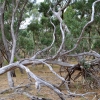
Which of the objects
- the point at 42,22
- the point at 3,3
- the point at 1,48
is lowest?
the point at 1,48

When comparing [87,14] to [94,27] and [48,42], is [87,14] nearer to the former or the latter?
[94,27]

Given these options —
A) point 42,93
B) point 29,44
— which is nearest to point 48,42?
point 29,44

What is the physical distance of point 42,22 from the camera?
15.8 meters

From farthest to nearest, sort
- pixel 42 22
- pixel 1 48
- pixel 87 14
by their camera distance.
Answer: pixel 42 22
pixel 1 48
pixel 87 14

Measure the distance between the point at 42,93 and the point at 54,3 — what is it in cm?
552

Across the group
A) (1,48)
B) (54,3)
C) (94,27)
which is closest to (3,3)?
(54,3)

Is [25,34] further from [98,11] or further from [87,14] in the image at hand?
[98,11]

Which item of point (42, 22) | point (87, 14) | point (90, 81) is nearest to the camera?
point (90, 81)

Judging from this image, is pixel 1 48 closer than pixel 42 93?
No

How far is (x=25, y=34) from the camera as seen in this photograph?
55.7ft

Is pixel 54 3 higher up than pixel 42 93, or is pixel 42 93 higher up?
pixel 54 3

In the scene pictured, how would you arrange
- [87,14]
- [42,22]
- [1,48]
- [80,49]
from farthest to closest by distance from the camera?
[42,22] → [1,48] → [87,14] → [80,49]

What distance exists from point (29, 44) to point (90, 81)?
866 cm

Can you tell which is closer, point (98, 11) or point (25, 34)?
point (98, 11)
